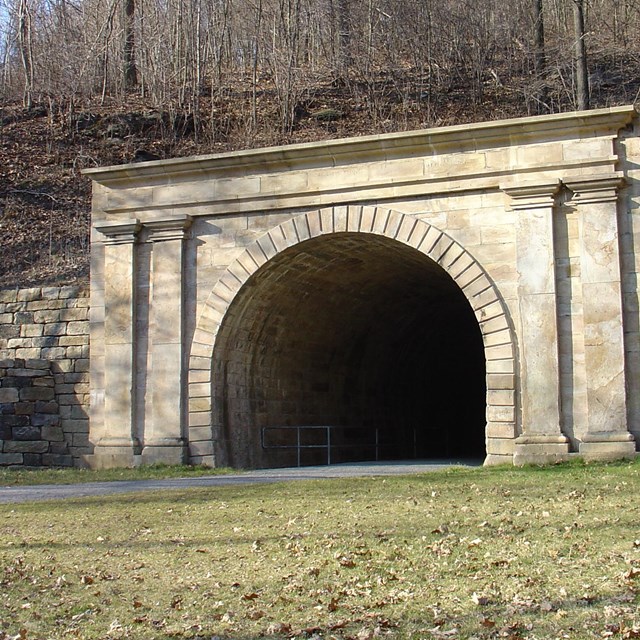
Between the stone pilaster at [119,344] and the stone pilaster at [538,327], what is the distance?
20.0ft

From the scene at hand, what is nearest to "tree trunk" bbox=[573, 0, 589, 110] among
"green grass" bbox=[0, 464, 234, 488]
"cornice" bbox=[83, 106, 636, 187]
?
"cornice" bbox=[83, 106, 636, 187]

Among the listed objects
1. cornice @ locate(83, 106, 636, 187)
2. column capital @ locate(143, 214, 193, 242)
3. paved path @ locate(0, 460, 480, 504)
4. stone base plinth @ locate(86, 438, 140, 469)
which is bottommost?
paved path @ locate(0, 460, 480, 504)

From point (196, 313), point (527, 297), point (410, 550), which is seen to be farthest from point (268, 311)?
point (410, 550)

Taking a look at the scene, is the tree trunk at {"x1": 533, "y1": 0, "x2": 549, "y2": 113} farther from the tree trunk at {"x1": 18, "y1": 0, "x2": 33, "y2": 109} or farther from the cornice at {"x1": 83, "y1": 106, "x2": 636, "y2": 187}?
the tree trunk at {"x1": 18, "y1": 0, "x2": 33, "y2": 109}

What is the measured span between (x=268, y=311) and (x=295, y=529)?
339 inches

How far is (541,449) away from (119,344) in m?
6.84

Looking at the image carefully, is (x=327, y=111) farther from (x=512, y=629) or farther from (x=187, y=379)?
(x=512, y=629)

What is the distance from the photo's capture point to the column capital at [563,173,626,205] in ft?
47.0

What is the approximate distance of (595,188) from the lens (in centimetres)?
1445

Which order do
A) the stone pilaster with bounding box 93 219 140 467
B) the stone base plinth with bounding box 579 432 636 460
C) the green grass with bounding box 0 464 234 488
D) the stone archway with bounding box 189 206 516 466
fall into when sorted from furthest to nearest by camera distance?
the stone pilaster with bounding box 93 219 140 467
the stone archway with bounding box 189 206 516 466
the green grass with bounding box 0 464 234 488
the stone base plinth with bounding box 579 432 636 460

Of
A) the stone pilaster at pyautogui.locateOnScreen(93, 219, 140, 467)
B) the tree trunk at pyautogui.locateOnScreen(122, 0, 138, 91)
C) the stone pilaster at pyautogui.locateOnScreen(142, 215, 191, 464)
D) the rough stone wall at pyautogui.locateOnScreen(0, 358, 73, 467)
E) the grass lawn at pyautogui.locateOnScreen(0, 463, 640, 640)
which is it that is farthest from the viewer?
the tree trunk at pyautogui.locateOnScreen(122, 0, 138, 91)

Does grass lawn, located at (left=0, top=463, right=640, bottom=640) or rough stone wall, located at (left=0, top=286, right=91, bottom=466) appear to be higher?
rough stone wall, located at (left=0, top=286, right=91, bottom=466)

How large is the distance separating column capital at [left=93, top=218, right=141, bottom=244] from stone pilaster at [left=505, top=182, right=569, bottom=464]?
599cm

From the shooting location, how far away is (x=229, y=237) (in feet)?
53.6
